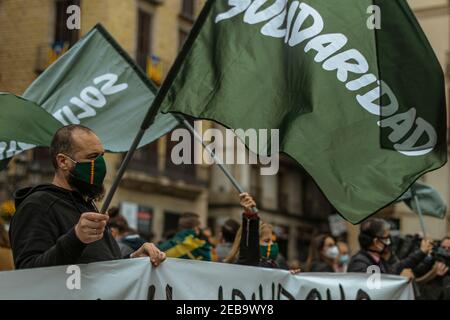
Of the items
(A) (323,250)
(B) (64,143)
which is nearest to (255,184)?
(A) (323,250)

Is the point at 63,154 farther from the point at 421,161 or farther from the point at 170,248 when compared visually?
the point at 170,248

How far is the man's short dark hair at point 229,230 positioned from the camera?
842cm

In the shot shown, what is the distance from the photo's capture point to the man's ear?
4020 millimetres

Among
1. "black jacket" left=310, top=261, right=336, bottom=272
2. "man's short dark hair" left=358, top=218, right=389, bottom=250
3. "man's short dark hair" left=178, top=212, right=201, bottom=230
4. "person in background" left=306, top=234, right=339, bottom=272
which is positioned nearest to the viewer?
"man's short dark hair" left=358, top=218, right=389, bottom=250

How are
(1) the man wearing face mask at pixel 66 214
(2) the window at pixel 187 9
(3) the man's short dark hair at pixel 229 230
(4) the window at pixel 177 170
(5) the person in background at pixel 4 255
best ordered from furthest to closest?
1. (2) the window at pixel 187 9
2. (4) the window at pixel 177 170
3. (3) the man's short dark hair at pixel 229 230
4. (5) the person in background at pixel 4 255
5. (1) the man wearing face mask at pixel 66 214

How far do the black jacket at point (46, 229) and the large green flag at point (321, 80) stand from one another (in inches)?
39.2

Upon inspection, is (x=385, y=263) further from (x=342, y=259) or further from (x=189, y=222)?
(x=342, y=259)

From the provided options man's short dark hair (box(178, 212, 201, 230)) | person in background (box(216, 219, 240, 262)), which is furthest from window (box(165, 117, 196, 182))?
person in background (box(216, 219, 240, 262))

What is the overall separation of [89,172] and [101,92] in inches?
118

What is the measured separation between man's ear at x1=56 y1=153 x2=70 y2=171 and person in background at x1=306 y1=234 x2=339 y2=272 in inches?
242

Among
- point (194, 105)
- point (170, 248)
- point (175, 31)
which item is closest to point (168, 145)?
point (175, 31)

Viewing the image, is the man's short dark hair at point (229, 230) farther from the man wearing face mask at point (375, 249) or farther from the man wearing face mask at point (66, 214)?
the man wearing face mask at point (66, 214)

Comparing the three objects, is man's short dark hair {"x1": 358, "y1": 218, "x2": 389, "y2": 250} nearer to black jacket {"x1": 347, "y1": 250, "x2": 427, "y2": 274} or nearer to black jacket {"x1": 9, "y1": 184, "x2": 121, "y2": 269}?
black jacket {"x1": 347, "y1": 250, "x2": 427, "y2": 274}

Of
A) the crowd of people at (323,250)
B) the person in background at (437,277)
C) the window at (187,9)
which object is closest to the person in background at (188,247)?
the crowd of people at (323,250)
